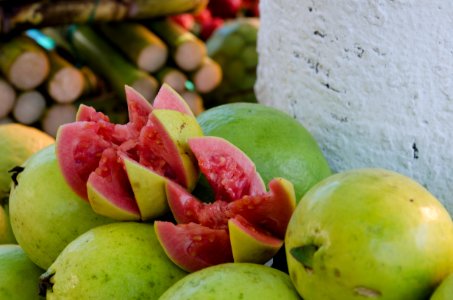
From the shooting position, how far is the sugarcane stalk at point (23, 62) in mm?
2553

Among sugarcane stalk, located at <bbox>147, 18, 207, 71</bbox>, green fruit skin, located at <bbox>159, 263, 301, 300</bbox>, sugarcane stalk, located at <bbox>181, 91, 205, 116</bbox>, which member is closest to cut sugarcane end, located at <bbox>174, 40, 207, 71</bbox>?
sugarcane stalk, located at <bbox>147, 18, 207, 71</bbox>

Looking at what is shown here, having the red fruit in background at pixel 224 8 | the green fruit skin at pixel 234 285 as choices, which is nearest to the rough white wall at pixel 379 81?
the green fruit skin at pixel 234 285

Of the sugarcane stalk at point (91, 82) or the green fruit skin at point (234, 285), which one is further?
the sugarcane stalk at point (91, 82)

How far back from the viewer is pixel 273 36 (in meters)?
1.45

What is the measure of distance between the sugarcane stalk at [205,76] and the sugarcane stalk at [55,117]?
574mm

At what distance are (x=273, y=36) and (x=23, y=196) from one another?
0.63 metres

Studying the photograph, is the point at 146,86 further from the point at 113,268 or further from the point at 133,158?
the point at 113,268

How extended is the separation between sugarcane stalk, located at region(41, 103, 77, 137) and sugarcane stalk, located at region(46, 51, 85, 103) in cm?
4

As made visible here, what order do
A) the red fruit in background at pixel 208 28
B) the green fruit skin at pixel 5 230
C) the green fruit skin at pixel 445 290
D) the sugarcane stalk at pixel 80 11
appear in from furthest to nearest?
1. the red fruit in background at pixel 208 28
2. the sugarcane stalk at pixel 80 11
3. the green fruit skin at pixel 5 230
4. the green fruit skin at pixel 445 290

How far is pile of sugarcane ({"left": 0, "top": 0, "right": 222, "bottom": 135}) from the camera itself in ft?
8.48

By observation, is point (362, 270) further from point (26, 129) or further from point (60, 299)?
point (26, 129)

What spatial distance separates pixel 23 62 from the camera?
2.56 m

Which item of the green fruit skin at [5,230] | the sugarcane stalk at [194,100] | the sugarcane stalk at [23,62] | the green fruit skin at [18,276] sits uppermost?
the green fruit skin at [18,276]

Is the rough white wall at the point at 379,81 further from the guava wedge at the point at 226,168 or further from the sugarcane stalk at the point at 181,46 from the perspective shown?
the sugarcane stalk at the point at 181,46
